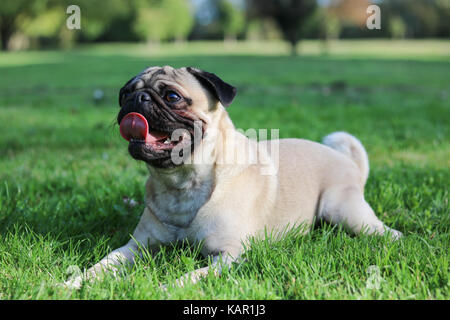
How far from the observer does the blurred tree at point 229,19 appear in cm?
7850

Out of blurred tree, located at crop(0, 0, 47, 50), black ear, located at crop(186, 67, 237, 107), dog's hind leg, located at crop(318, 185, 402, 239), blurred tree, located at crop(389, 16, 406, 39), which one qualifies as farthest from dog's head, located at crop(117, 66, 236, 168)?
blurred tree, located at crop(389, 16, 406, 39)

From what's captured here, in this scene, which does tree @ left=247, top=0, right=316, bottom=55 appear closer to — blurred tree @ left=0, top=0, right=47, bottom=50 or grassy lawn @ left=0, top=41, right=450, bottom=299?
blurred tree @ left=0, top=0, right=47, bottom=50

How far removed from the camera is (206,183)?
3139 millimetres

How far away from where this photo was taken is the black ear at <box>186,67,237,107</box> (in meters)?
2.98

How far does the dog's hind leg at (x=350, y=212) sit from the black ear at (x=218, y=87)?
120 centimetres

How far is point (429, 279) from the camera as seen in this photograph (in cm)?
263

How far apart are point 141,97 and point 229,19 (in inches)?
3134

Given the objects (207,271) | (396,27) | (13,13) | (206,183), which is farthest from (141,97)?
(396,27)

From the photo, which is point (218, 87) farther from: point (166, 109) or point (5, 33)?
point (5, 33)

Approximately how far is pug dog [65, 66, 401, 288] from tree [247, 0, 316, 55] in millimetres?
34575
